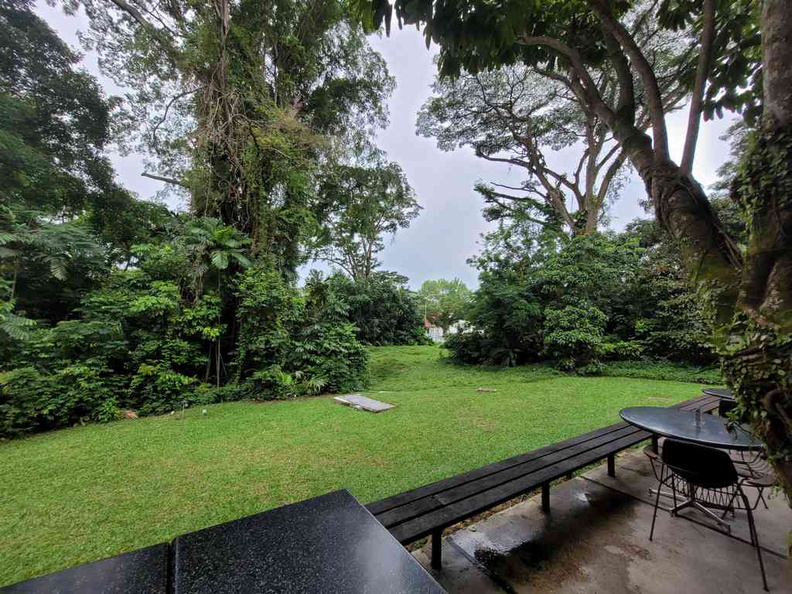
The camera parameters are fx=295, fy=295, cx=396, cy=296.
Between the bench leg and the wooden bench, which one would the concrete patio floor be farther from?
the wooden bench

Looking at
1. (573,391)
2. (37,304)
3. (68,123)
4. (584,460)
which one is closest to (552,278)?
(573,391)

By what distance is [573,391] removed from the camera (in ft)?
21.0

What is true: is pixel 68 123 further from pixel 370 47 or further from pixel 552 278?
pixel 552 278

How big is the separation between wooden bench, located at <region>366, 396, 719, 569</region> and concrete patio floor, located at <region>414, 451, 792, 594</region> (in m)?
0.22

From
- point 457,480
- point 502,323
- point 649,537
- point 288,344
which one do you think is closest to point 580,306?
point 502,323

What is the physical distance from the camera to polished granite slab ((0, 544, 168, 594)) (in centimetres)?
78

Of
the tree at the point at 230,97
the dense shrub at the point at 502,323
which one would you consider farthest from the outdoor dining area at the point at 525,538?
the tree at the point at 230,97

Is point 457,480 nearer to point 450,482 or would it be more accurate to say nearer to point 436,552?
point 450,482

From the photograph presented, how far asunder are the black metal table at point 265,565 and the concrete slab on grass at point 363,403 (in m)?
4.41

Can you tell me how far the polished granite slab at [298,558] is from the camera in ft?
2.72

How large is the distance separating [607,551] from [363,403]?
168 inches

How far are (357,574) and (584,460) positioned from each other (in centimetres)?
226

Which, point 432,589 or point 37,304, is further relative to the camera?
point 37,304

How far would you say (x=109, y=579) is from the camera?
831mm
